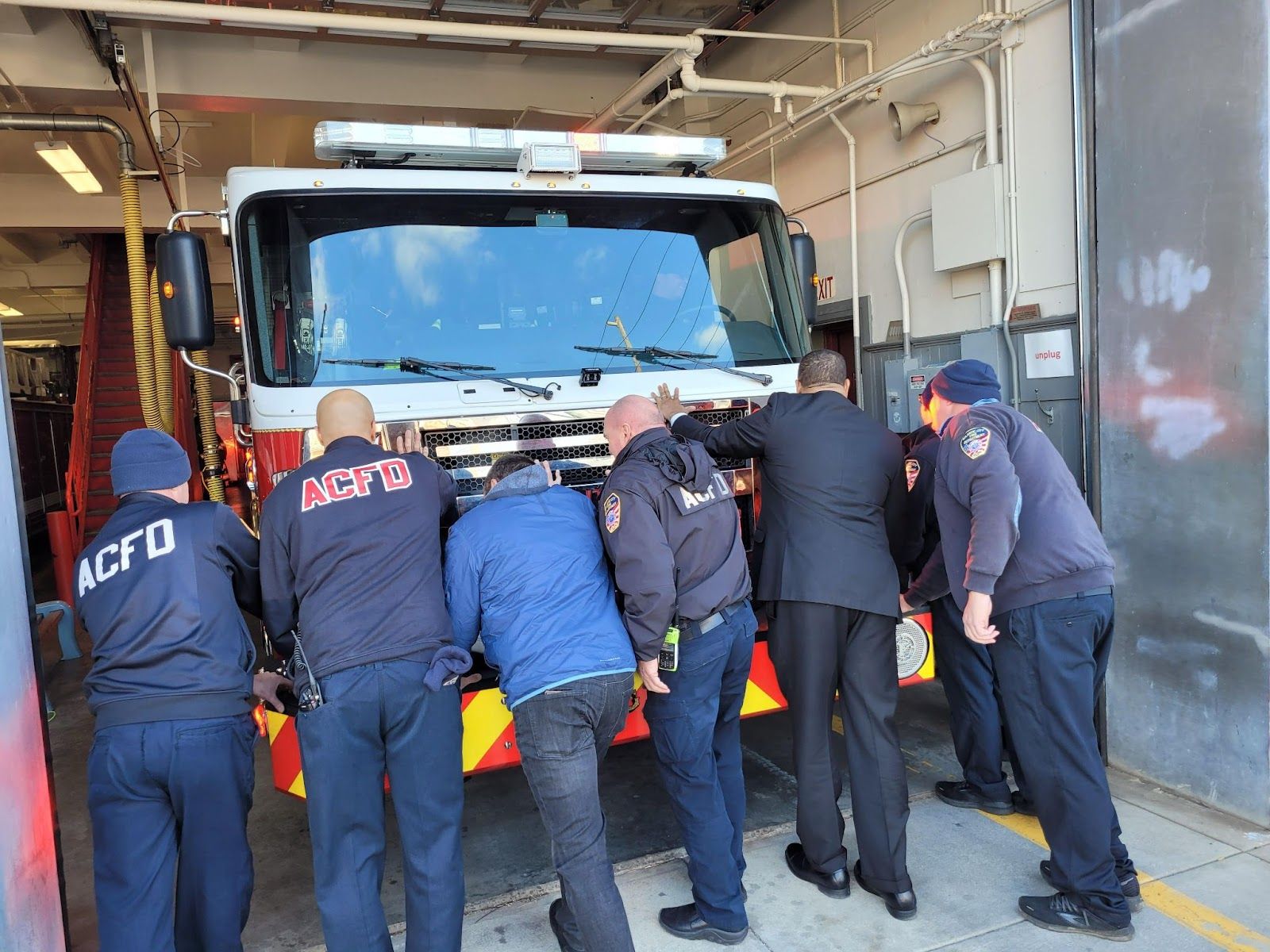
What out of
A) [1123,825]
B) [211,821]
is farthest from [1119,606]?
[211,821]

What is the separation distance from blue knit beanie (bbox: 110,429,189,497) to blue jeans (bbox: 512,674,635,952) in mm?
1223

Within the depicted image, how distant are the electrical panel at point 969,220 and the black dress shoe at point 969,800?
123 inches

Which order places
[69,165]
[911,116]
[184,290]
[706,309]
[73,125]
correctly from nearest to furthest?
[184,290] < [706,309] < [911,116] < [73,125] < [69,165]

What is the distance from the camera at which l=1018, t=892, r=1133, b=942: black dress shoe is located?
9.57ft

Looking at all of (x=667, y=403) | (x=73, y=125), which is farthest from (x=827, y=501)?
(x=73, y=125)

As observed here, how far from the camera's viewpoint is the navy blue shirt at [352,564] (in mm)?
2559

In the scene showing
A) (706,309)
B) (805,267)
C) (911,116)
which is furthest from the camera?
(911,116)

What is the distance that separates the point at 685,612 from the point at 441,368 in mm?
1368

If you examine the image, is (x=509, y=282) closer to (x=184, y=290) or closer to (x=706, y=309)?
(x=706, y=309)

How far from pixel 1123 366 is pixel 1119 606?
3.48 ft

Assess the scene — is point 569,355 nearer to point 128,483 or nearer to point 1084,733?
point 128,483

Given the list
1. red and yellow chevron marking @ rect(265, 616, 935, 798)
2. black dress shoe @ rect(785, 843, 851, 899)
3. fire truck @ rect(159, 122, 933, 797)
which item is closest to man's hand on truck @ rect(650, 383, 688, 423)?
fire truck @ rect(159, 122, 933, 797)

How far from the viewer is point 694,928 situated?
9.86 ft

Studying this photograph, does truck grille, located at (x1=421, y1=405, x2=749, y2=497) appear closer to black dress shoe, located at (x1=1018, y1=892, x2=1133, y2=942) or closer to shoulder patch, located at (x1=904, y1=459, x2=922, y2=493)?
shoulder patch, located at (x1=904, y1=459, x2=922, y2=493)
